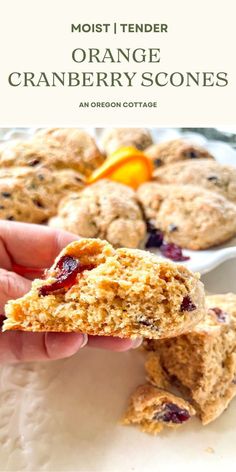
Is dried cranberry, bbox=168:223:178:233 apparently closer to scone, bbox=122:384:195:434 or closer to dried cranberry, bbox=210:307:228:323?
dried cranberry, bbox=210:307:228:323

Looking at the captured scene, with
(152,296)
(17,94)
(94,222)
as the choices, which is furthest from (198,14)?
(152,296)

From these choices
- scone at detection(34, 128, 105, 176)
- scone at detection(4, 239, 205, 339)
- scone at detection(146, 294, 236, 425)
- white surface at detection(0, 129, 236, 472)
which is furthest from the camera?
scone at detection(34, 128, 105, 176)

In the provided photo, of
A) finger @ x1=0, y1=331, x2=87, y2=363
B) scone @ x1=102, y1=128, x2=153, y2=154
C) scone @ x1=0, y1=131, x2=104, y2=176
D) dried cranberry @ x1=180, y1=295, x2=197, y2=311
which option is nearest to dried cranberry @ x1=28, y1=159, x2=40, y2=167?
scone @ x1=0, y1=131, x2=104, y2=176

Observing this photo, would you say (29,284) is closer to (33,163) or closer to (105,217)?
(105,217)

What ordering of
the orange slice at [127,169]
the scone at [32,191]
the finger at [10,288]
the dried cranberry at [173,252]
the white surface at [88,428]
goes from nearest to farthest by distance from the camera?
the finger at [10,288] → the white surface at [88,428] → the dried cranberry at [173,252] → the scone at [32,191] → the orange slice at [127,169]

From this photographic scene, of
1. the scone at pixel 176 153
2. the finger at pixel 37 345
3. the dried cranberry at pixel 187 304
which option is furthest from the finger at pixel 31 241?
the scone at pixel 176 153

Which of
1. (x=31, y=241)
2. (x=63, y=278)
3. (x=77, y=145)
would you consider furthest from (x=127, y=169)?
(x=63, y=278)

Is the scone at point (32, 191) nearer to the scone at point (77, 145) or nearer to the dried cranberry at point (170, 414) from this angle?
the scone at point (77, 145)
